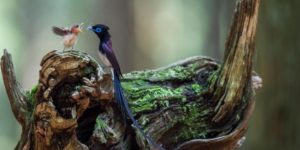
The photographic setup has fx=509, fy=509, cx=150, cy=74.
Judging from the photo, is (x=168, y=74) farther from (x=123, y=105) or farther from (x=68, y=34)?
(x=68, y=34)

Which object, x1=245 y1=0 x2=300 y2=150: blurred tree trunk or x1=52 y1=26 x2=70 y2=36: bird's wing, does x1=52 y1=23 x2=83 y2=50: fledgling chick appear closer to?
x1=52 y1=26 x2=70 y2=36: bird's wing

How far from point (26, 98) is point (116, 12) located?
2.08m

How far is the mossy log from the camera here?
1.20 metres

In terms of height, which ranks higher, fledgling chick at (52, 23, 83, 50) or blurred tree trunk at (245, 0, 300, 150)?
fledgling chick at (52, 23, 83, 50)

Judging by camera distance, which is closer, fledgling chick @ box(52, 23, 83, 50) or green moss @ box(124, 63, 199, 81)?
fledgling chick @ box(52, 23, 83, 50)

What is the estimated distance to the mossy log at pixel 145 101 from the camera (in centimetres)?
120


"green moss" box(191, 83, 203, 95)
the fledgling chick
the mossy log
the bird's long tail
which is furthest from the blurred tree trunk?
the fledgling chick

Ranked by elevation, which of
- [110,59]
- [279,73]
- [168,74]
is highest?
[110,59]

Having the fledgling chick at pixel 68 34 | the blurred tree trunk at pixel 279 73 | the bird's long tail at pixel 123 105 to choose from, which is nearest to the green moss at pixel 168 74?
the bird's long tail at pixel 123 105

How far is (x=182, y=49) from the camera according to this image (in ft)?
11.8

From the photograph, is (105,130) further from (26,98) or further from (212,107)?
(212,107)

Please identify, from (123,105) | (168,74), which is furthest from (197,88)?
(123,105)

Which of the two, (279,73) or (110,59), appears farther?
(279,73)

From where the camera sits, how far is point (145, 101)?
4.85 feet
